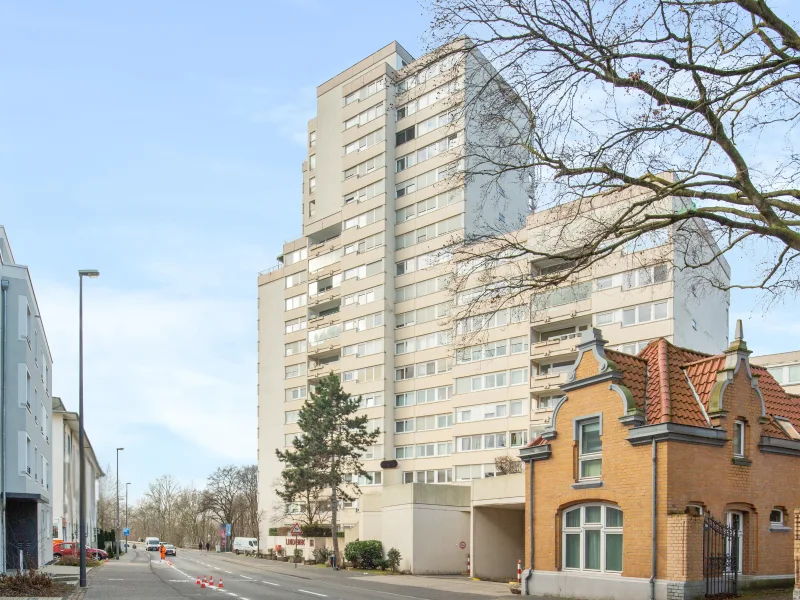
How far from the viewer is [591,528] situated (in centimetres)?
2406

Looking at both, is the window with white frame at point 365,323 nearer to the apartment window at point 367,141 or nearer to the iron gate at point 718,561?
the apartment window at point 367,141

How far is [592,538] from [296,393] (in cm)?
5839

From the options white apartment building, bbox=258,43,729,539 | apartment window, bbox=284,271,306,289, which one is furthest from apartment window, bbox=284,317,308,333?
apartment window, bbox=284,271,306,289

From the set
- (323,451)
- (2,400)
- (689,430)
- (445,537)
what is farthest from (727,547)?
(323,451)

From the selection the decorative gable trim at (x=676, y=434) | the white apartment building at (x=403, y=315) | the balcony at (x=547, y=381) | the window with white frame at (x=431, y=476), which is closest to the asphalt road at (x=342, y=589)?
the decorative gable trim at (x=676, y=434)

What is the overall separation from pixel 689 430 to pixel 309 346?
58494 mm

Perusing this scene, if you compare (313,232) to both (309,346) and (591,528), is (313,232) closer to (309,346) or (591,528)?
(309,346)

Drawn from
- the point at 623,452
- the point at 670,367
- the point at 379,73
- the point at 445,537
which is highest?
the point at 379,73

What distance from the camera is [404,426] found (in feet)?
224

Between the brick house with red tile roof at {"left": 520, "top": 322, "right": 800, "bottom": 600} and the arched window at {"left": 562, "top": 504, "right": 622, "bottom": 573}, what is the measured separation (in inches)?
1.2

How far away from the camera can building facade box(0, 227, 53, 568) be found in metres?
36.3

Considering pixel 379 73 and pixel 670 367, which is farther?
pixel 379 73

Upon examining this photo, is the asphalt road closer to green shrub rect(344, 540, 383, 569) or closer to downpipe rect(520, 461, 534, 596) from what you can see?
downpipe rect(520, 461, 534, 596)

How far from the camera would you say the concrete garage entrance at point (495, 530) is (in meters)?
36.9
